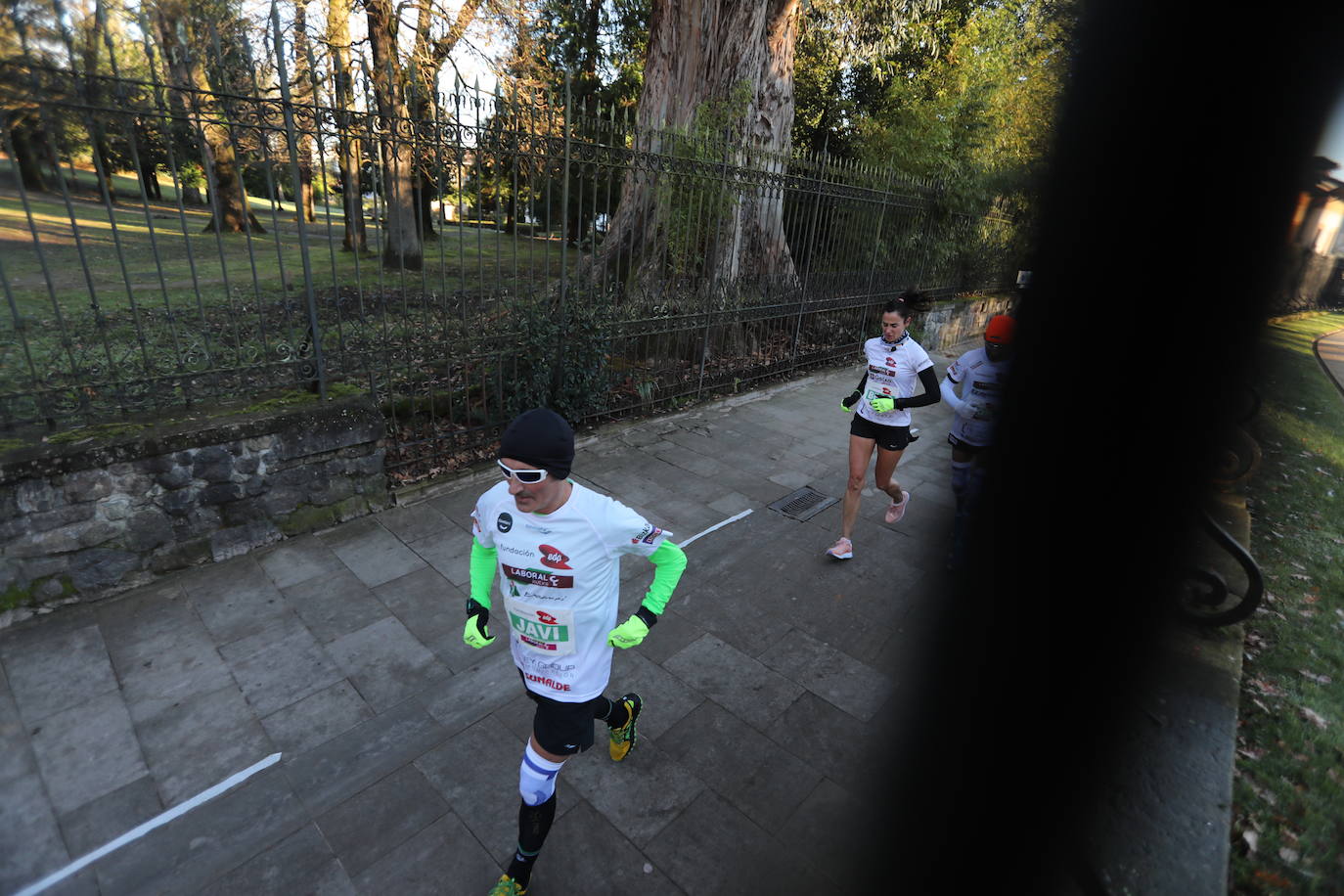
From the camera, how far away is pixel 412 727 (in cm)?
300

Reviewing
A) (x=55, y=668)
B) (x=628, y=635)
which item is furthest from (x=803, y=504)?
(x=55, y=668)

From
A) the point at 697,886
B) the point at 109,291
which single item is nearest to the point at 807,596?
the point at 697,886

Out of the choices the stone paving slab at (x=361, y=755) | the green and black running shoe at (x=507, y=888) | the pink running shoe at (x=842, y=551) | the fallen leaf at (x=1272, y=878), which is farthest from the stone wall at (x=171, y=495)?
the fallen leaf at (x=1272, y=878)

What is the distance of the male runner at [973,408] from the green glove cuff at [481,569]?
334 centimetres

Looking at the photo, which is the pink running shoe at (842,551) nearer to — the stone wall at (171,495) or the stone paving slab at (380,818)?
the stone paving slab at (380,818)

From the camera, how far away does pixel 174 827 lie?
96.5 inches

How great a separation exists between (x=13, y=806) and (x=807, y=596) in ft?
13.0

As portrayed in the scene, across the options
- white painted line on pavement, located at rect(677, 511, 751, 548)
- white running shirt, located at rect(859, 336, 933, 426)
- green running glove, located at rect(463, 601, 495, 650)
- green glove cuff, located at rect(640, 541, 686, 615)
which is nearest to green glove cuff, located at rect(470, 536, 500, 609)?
green running glove, located at rect(463, 601, 495, 650)

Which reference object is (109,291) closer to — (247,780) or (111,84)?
(111,84)

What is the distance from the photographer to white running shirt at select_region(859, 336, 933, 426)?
4.32m

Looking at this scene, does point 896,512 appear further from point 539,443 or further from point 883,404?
point 539,443

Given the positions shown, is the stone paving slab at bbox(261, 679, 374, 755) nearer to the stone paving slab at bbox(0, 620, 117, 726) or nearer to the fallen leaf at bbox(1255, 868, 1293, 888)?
the stone paving slab at bbox(0, 620, 117, 726)

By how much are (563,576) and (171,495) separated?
3.29 m

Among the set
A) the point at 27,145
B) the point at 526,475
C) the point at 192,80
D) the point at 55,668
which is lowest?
the point at 55,668
